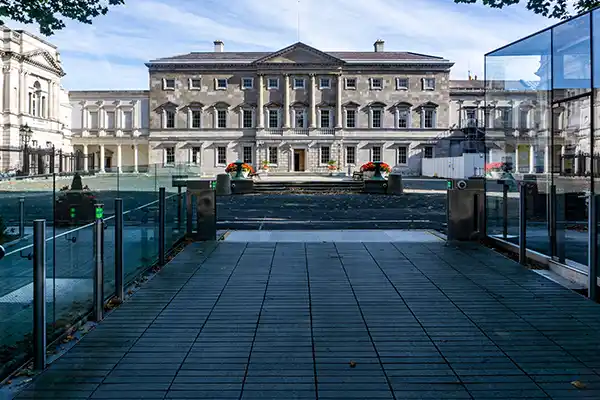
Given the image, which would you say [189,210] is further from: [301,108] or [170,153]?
[170,153]

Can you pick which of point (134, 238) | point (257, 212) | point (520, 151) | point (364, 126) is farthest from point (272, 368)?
point (364, 126)

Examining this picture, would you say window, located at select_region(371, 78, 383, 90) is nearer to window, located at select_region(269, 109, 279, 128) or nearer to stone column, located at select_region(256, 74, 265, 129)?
window, located at select_region(269, 109, 279, 128)

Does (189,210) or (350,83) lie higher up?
(350,83)

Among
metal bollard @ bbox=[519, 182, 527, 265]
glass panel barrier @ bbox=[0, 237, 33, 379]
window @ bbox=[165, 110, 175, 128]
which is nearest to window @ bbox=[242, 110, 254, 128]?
window @ bbox=[165, 110, 175, 128]

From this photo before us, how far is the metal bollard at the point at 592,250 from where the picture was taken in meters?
7.25

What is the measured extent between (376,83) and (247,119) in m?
14.5

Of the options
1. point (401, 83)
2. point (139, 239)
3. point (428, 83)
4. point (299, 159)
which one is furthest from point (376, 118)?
point (139, 239)

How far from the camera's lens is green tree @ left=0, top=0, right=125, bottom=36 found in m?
13.8

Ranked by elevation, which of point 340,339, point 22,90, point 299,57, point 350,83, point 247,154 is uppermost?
point 299,57

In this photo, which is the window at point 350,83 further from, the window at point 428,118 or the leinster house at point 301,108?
the window at point 428,118

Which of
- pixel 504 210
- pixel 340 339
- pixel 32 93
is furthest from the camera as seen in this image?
pixel 32 93

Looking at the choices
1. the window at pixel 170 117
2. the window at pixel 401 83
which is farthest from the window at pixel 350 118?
the window at pixel 170 117

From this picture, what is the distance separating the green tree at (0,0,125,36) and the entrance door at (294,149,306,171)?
55.1m

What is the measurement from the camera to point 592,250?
7359 mm
